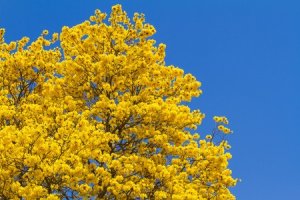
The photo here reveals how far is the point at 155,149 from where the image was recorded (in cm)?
2352

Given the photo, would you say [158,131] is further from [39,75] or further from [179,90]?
[39,75]

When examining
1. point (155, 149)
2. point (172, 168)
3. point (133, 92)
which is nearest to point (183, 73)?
point (133, 92)

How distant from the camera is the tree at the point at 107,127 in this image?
66.1ft

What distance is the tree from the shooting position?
66.1ft

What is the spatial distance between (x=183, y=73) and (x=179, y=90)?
0.83 metres

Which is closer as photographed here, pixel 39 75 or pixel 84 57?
pixel 84 57

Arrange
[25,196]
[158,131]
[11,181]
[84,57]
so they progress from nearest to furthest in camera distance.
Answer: [25,196]
[11,181]
[158,131]
[84,57]

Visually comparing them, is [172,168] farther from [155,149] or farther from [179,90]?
[179,90]

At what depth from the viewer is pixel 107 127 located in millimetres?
24047

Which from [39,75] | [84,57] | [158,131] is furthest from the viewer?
[39,75]

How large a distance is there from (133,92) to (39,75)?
6.90 meters

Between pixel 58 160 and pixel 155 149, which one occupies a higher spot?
pixel 155 149

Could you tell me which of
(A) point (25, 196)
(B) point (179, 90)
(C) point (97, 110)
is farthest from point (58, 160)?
(B) point (179, 90)

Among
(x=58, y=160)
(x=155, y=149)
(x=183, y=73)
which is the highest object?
(x=183, y=73)
